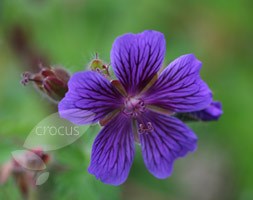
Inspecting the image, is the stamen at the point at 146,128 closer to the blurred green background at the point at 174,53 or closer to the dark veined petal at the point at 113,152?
the dark veined petal at the point at 113,152

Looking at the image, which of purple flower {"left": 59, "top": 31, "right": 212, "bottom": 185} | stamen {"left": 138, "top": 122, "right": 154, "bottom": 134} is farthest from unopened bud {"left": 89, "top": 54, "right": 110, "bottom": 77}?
stamen {"left": 138, "top": 122, "right": 154, "bottom": 134}

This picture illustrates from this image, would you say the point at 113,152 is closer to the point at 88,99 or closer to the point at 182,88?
the point at 88,99

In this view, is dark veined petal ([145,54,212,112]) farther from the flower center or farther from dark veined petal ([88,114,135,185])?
dark veined petal ([88,114,135,185])

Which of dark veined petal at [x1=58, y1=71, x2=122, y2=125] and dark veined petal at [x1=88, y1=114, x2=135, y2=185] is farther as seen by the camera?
dark veined petal at [x1=88, y1=114, x2=135, y2=185]

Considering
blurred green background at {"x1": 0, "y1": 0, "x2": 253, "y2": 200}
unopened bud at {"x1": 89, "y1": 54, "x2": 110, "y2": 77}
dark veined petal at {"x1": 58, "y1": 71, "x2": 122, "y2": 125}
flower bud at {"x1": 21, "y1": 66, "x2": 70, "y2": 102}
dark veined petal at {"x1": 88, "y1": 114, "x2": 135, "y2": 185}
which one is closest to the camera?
dark veined petal at {"x1": 58, "y1": 71, "x2": 122, "y2": 125}

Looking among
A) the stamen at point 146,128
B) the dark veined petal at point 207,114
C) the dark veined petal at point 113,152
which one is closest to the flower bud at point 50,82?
the dark veined petal at point 113,152

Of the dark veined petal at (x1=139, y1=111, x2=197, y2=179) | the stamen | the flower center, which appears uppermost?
the flower center
